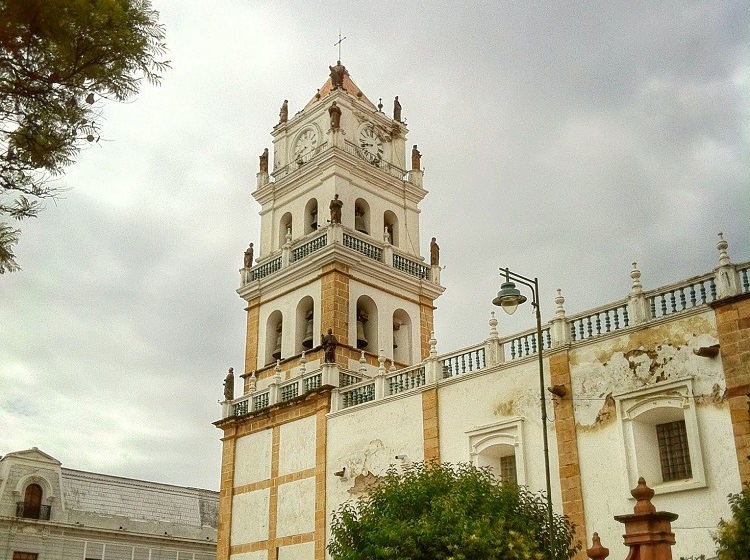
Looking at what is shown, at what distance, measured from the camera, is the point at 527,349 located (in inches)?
798

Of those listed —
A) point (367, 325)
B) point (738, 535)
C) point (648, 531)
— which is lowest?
point (738, 535)

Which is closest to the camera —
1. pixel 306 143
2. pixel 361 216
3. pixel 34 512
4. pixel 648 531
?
pixel 648 531

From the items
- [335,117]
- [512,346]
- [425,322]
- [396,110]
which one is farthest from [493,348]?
[396,110]

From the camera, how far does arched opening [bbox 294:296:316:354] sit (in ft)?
93.5

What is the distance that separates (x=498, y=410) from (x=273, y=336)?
11444 millimetres

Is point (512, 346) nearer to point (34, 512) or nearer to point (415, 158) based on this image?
point (415, 158)

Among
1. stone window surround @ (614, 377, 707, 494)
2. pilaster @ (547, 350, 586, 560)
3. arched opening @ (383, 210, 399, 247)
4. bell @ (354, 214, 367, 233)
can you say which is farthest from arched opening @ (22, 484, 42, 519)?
stone window surround @ (614, 377, 707, 494)

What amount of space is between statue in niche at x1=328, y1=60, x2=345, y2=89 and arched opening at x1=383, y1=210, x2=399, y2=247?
501cm

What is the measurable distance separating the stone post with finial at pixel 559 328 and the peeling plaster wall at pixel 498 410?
2.34 feet

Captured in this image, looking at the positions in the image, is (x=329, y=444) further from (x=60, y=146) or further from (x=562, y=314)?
(x=60, y=146)

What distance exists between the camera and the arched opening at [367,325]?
93.6 feet

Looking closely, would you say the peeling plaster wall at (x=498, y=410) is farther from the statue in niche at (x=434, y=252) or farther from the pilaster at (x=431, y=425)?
the statue in niche at (x=434, y=252)

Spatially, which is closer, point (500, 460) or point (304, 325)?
point (500, 460)

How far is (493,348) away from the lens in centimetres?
2105
